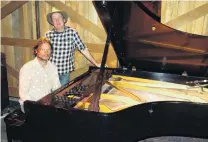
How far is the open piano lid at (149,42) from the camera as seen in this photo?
7.71 ft

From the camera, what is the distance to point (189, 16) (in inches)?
145

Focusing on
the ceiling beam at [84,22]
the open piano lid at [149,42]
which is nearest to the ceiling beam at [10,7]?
the ceiling beam at [84,22]

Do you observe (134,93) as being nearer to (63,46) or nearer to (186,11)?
(63,46)

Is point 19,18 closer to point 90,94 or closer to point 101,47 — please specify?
point 101,47

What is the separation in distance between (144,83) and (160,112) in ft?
2.86

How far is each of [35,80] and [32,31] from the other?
2279mm

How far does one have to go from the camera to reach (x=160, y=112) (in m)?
2.00

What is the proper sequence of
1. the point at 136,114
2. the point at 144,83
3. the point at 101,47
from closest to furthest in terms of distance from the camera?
the point at 136,114
the point at 144,83
the point at 101,47

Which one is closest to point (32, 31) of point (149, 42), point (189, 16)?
point (149, 42)

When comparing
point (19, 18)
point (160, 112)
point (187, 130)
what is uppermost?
point (19, 18)

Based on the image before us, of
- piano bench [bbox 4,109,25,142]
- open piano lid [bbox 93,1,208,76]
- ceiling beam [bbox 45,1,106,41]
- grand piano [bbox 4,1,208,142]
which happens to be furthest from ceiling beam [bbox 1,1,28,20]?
piano bench [bbox 4,109,25,142]

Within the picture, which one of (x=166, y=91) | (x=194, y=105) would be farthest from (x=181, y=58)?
(x=194, y=105)

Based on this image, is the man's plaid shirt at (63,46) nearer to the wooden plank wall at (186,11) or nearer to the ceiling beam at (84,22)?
the ceiling beam at (84,22)

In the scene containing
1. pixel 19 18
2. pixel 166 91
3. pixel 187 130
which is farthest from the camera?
pixel 19 18
